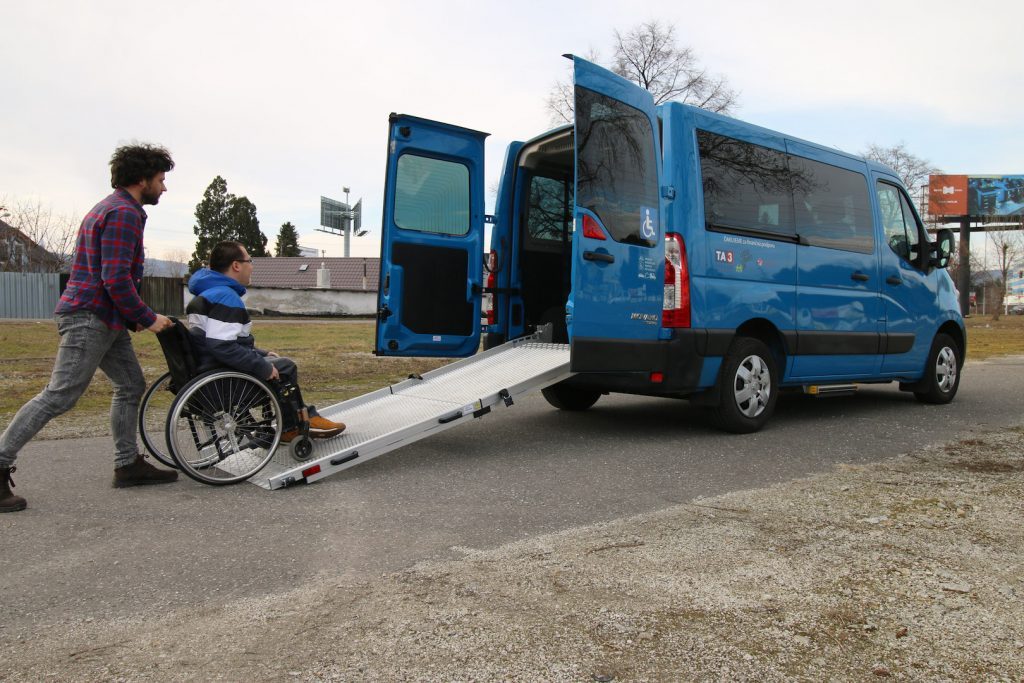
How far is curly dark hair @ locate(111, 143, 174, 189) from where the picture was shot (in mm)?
4184

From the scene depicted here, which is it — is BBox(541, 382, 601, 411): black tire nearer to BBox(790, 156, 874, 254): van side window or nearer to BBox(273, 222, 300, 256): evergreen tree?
BBox(790, 156, 874, 254): van side window

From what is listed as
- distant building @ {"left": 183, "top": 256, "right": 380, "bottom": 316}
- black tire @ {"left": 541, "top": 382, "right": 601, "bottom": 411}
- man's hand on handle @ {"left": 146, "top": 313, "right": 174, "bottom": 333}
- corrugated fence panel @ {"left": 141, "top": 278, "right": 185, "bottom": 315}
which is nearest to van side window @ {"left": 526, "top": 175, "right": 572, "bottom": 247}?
black tire @ {"left": 541, "top": 382, "right": 601, "bottom": 411}

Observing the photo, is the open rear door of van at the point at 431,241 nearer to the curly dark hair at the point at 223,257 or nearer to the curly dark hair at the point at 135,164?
the curly dark hair at the point at 223,257

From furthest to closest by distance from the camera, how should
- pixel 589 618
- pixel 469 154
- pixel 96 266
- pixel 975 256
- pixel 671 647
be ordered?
1. pixel 975 256
2. pixel 469 154
3. pixel 96 266
4. pixel 589 618
5. pixel 671 647

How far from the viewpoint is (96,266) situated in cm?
405

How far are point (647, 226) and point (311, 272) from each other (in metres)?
57.8

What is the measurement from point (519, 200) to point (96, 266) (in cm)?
397

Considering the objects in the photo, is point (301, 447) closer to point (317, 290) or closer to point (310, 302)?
point (310, 302)

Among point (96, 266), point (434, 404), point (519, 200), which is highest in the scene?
point (519, 200)

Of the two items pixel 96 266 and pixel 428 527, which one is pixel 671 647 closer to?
pixel 428 527

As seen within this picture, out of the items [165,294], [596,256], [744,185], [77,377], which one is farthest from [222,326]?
[165,294]

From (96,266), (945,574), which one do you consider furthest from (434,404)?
(945,574)

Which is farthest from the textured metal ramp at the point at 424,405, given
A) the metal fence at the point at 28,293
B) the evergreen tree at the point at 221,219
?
the evergreen tree at the point at 221,219

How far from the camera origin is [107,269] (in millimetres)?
3998
